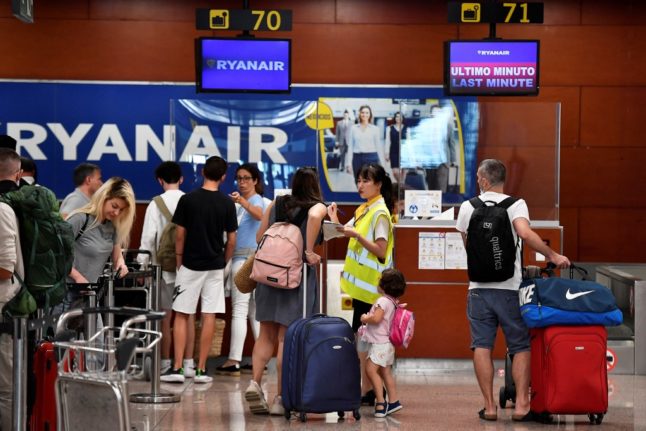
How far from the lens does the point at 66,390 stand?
14.8ft

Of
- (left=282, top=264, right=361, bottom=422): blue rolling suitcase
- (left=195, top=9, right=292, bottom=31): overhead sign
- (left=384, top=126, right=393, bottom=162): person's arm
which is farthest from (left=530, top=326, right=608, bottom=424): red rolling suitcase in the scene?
(left=195, top=9, right=292, bottom=31): overhead sign

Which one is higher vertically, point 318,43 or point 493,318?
point 318,43

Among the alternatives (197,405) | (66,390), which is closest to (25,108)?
(197,405)

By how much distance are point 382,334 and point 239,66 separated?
3651mm

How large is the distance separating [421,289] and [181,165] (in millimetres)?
2335

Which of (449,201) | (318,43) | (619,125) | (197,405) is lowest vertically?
(197,405)

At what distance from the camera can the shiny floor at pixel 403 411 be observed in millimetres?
7195

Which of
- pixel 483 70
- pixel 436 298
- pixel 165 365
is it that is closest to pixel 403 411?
pixel 436 298

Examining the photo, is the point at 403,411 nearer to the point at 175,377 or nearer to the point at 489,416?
the point at 489,416

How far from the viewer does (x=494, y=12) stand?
10.0 m

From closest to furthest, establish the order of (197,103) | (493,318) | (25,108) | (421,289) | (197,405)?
(493,318), (197,405), (421,289), (197,103), (25,108)

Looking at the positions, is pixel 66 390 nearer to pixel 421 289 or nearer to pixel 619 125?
pixel 421 289

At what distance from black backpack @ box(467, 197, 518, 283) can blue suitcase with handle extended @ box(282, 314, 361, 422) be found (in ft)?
2.97

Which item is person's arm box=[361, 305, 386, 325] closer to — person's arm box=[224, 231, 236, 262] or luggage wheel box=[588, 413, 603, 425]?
luggage wheel box=[588, 413, 603, 425]
